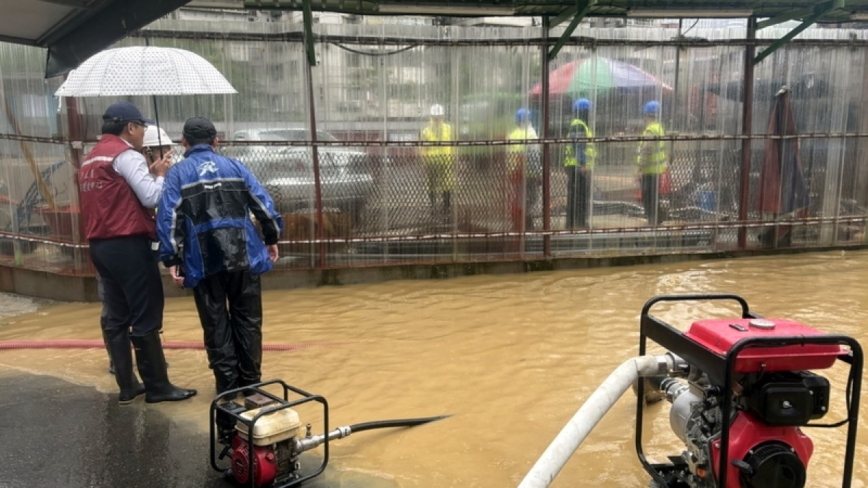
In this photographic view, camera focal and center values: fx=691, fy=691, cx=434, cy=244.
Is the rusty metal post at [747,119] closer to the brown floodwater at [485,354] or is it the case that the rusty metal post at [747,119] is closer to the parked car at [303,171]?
the brown floodwater at [485,354]

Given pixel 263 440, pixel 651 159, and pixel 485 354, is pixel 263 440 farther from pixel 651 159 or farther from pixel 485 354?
pixel 651 159

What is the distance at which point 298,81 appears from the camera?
26.3ft

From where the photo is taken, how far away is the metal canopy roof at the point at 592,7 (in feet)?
25.9

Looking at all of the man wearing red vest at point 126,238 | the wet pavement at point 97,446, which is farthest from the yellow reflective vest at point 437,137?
the wet pavement at point 97,446

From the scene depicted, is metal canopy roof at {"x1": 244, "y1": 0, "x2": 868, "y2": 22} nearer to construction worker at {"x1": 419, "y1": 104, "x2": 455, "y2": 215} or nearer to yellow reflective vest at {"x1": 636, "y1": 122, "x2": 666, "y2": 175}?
construction worker at {"x1": 419, "y1": 104, "x2": 455, "y2": 215}

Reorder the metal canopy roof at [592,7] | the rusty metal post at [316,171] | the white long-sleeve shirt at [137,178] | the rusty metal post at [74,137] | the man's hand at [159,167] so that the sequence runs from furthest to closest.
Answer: the rusty metal post at [316,171]
the metal canopy roof at [592,7]
the rusty metal post at [74,137]
the man's hand at [159,167]
the white long-sleeve shirt at [137,178]

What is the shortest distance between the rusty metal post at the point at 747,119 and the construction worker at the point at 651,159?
1166mm

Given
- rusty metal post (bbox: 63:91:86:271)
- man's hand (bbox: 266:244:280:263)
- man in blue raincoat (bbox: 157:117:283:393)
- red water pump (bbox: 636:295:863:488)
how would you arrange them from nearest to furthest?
red water pump (bbox: 636:295:863:488) < man in blue raincoat (bbox: 157:117:283:393) < man's hand (bbox: 266:244:280:263) < rusty metal post (bbox: 63:91:86:271)

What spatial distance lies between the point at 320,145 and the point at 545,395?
14.3ft

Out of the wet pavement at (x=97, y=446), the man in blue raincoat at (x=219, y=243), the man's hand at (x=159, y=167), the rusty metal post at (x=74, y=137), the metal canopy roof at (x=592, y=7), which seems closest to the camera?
the wet pavement at (x=97, y=446)

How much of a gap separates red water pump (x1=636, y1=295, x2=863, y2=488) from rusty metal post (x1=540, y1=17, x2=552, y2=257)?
18.0 feet

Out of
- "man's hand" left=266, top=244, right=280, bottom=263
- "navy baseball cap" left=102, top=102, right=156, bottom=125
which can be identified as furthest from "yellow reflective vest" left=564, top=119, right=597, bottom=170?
"navy baseball cap" left=102, top=102, right=156, bottom=125

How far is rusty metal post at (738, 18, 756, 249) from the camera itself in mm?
9055

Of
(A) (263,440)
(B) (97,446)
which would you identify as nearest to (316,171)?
(B) (97,446)
